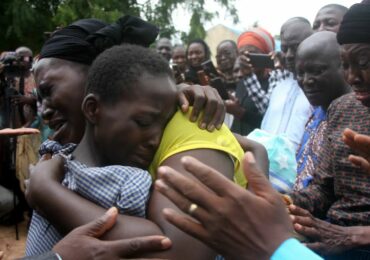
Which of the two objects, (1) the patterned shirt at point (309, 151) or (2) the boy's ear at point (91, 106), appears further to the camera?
(1) the patterned shirt at point (309, 151)

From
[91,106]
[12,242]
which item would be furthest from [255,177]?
[12,242]

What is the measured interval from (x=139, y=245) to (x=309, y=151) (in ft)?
6.55

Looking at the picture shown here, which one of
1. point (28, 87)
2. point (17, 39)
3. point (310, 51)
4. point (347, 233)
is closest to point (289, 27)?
point (310, 51)

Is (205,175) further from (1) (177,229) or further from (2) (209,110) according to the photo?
(2) (209,110)

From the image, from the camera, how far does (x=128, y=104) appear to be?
4.89 feet

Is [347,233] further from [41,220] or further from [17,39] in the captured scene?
[17,39]

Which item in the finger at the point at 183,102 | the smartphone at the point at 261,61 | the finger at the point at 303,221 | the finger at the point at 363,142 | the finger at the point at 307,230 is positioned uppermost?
the finger at the point at 183,102

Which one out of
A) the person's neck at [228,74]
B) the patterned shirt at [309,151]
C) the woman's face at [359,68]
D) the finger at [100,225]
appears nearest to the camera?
the finger at [100,225]

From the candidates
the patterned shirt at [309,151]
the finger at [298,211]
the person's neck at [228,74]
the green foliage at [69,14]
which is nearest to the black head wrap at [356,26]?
the patterned shirt at [309,151]

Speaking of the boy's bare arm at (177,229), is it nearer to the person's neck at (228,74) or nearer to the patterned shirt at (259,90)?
the patterned shirt at (259,90)

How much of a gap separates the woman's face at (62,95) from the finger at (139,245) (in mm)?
603

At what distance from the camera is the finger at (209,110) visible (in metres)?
1.61

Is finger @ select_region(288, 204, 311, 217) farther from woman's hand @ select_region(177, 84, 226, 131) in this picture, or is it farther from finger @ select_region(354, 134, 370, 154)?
woman's hand @ select_region(177, 84, 226, 131)

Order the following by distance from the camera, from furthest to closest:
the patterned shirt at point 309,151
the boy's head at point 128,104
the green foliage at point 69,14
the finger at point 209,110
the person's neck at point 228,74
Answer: the green foliage at point 69,14 → the person's neck at point 228,74 → the patterned shirt at point 309,151 → the finger at point 209,110 → the boy's head at point 128,104
